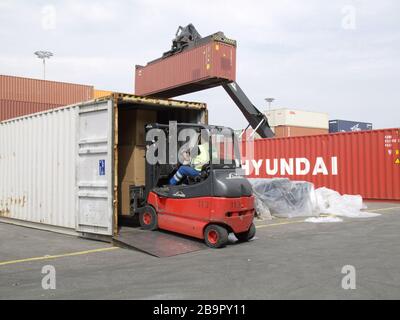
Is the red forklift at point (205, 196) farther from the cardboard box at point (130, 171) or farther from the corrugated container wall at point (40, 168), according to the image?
the corrugated container wall at point (40, 168)

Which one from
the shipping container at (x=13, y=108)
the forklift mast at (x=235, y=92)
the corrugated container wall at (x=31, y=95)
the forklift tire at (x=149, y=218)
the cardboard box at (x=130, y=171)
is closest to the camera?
the forklift tire at (x=149, y=218)

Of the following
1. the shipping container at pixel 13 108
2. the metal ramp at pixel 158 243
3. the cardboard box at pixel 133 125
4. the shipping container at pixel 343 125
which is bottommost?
the metal ramp at pixel 158 243

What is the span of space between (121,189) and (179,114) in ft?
7.09

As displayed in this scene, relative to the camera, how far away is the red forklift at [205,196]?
7328 mm

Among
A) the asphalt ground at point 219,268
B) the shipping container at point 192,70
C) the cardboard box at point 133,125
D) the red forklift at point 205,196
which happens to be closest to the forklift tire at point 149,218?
the red forklift at point 205,196

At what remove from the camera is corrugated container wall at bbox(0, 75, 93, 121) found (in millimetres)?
22938

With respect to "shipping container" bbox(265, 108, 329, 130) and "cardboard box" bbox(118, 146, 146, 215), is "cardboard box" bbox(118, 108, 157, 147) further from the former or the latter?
"shipping container" bbox(265, 108, 329, 130)

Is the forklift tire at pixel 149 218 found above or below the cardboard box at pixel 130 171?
below

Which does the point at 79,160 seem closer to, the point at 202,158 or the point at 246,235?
the point at 202,158

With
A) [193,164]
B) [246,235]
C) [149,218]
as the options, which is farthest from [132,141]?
[246,235]

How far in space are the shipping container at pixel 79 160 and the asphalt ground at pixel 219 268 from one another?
65cm

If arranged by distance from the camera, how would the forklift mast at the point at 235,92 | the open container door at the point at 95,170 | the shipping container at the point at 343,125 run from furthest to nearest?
the shipping container at the point at 343,125, the forklift mast at the point at 235,92, the open container door at the point at 95,170

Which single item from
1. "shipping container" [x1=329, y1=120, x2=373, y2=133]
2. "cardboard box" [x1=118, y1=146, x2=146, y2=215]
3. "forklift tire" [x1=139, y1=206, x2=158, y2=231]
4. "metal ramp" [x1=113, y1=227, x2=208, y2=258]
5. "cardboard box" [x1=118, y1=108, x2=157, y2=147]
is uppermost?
"shipping container" [x1=329, y1=120, x2=373, y2=133]

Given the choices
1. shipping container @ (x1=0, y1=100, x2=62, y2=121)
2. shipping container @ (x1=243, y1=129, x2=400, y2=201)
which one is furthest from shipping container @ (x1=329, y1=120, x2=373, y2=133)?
shipping container @ (x1=0, y1=100, x2=62, y2=121)
